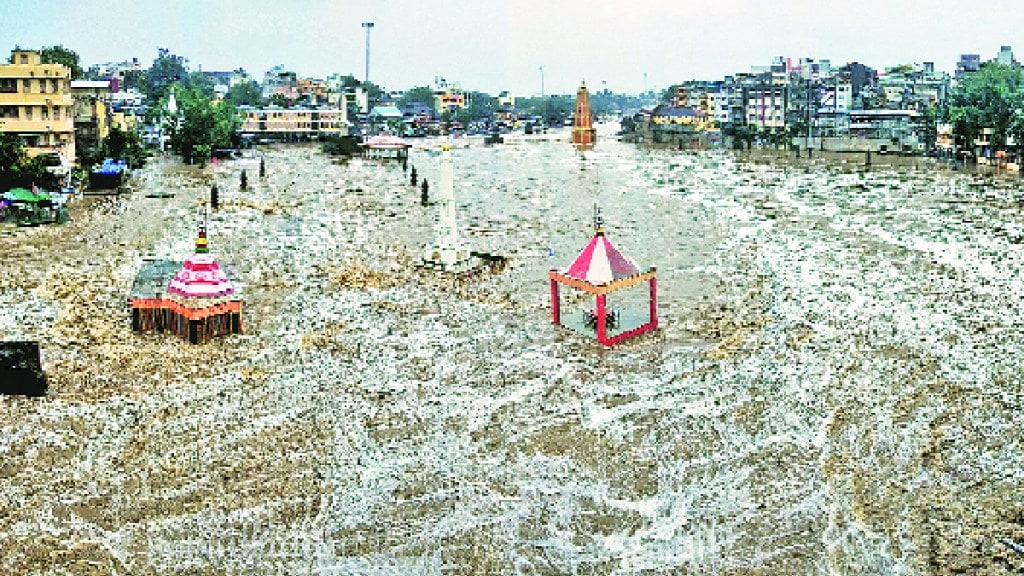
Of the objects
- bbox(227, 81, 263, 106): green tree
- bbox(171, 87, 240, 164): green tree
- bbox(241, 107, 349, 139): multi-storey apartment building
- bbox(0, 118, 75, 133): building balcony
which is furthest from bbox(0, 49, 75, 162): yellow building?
bbox(227, 81, 263, 106): green tree

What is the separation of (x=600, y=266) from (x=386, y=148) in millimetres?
52956

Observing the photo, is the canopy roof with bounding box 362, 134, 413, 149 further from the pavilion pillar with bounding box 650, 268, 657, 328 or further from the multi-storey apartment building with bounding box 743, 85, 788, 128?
the pavilion pillar with bounding box 650, 268, 657, 328

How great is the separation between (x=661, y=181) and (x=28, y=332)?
34848 millimetres

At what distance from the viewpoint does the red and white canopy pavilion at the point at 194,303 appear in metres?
16.0

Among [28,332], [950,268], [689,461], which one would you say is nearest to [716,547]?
[689,461]

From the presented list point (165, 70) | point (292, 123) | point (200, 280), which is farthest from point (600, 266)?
point (165, 70)

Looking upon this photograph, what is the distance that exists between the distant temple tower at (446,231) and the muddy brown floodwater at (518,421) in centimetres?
78

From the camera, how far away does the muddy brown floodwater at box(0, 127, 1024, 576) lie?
31.3ft

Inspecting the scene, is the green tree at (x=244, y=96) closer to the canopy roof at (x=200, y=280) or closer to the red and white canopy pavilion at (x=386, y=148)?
the red and white canopy pavilion at (x=386, y=148)

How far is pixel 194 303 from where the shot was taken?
16078 millimetres

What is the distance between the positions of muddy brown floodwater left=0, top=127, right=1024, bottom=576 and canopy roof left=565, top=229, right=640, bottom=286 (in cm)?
109

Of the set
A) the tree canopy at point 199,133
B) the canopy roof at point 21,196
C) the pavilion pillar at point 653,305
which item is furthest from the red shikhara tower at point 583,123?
the pavilion pillar at point 653,305

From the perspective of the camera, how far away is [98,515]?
399 inches

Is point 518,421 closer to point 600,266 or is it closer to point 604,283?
point 604,283
